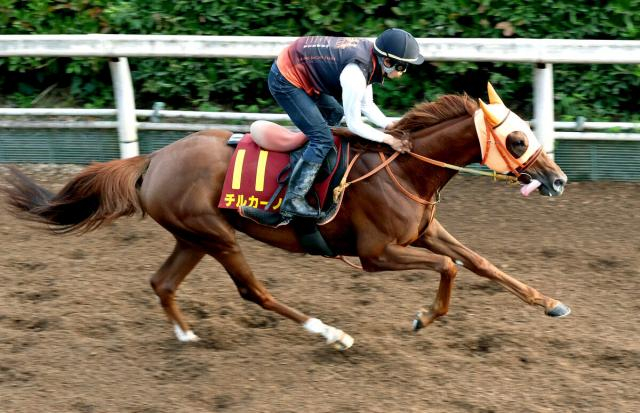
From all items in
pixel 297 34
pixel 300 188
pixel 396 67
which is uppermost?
pixel 396 67

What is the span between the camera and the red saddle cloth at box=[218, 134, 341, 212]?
5.50m

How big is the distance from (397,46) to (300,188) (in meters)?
1.01

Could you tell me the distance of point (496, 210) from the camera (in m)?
7.35

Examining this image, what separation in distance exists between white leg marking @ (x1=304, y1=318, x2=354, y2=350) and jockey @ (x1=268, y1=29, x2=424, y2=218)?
68 cm

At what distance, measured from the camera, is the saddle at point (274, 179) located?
18.0 ft

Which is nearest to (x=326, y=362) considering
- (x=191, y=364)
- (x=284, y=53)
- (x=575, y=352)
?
(x=191, y=364)

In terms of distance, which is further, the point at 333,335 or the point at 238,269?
the point at 238,269

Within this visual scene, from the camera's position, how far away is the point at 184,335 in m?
5.77

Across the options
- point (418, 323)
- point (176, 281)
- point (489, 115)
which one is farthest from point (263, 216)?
point (489, 115)

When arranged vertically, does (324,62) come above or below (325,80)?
above

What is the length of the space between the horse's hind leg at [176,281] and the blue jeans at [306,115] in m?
1.07

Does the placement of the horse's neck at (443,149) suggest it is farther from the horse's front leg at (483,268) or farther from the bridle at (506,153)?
the horse's front leg at (483,268)

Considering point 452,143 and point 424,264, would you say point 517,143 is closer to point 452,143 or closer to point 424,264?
point 452,143

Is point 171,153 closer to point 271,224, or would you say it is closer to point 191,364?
point 271,224
